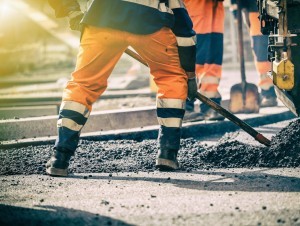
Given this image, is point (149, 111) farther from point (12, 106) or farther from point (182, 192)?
point (182, 192)

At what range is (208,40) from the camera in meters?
6.28

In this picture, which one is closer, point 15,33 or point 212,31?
point 212,31

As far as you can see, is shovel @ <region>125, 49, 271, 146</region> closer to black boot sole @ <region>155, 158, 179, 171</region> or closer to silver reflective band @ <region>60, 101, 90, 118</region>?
black boot sole @ <region>155, 158, 179, 171</region>

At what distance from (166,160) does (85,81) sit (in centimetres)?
83

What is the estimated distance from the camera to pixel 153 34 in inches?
163

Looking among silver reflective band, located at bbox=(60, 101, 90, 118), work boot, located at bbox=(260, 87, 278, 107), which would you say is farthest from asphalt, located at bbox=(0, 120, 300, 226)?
work boot, located at bbox=(260, 87, 278, 107)

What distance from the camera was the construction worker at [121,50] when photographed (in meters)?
4.12

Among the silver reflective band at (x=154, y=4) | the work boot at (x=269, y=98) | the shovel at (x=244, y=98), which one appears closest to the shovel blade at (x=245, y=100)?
the shovel at (x=244, y=98)

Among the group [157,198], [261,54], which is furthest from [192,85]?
[261,54]

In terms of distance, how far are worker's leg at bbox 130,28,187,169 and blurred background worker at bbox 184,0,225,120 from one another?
6.10 feet

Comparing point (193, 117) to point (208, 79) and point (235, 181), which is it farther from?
point (235, 181)

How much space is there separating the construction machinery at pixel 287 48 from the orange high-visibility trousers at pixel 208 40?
1.79 m

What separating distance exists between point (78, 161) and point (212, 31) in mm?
2359

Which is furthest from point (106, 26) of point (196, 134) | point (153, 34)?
point (196, 134)
